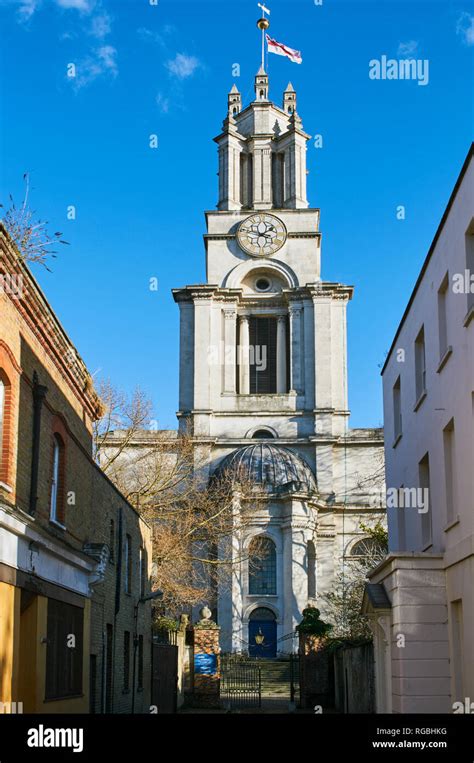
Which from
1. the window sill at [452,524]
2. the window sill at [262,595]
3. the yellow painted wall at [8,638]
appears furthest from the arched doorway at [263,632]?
the yellow painted wall at [8,638]

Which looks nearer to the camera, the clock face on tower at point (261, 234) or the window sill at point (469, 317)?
the window sill at point (469, 317)

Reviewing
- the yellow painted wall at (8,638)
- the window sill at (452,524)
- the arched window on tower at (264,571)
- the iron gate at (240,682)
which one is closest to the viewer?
the yellow painted wall at (8,638)

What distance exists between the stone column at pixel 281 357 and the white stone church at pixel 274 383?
0.08m

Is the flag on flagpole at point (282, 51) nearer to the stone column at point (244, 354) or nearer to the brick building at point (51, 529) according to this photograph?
the stone column at point (244, 354)

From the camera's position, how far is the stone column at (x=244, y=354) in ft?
215

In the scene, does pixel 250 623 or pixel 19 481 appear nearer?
pixel 19 481

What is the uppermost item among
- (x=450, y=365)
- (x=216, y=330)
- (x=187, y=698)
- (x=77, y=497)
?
(x=216, y=330)

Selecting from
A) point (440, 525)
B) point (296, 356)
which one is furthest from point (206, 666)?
point (296, 356)

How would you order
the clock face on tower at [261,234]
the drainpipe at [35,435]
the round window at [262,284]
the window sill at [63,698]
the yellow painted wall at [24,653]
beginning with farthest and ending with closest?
1. the round window at [262,284]
2. the clock face on tower at [261,234]
3. the window sill at [63,698]
4. the drainpipe at [35,435]
5. the yellow painted wall at [24,653]

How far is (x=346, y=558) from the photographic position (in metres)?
60.9

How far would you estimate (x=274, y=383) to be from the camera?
66.2 m

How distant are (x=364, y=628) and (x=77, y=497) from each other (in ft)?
52.5
